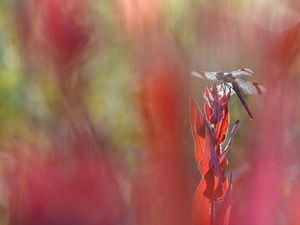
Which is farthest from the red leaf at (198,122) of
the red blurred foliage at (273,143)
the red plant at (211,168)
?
the red blurred foliage at (273,143)

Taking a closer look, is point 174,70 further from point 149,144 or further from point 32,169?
point 32,169

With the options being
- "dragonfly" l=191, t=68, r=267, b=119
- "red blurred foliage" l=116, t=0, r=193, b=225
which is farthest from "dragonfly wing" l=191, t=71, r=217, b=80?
"red blurred foliage" l=116, t=0, r=193, b=225

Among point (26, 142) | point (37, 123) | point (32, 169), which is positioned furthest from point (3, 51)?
point (32, 169)

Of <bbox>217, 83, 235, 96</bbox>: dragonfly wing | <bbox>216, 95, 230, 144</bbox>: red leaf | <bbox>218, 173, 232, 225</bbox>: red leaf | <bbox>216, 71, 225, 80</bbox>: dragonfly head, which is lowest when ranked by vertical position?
<bbox>218, 173, 232, 225</bbox>: red leaf

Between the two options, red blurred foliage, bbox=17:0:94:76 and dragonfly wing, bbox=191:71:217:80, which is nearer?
dragonfly wing, bbox=191:71:217:80

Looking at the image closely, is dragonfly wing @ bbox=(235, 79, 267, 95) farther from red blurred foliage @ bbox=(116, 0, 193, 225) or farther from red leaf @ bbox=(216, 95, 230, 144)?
red blurred foliage @ bbox=(116, 0, 193, 225)

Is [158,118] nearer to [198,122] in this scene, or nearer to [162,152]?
[162,152]

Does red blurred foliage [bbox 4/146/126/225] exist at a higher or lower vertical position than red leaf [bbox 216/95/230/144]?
lower

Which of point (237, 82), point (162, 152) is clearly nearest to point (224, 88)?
point (237, 82)
